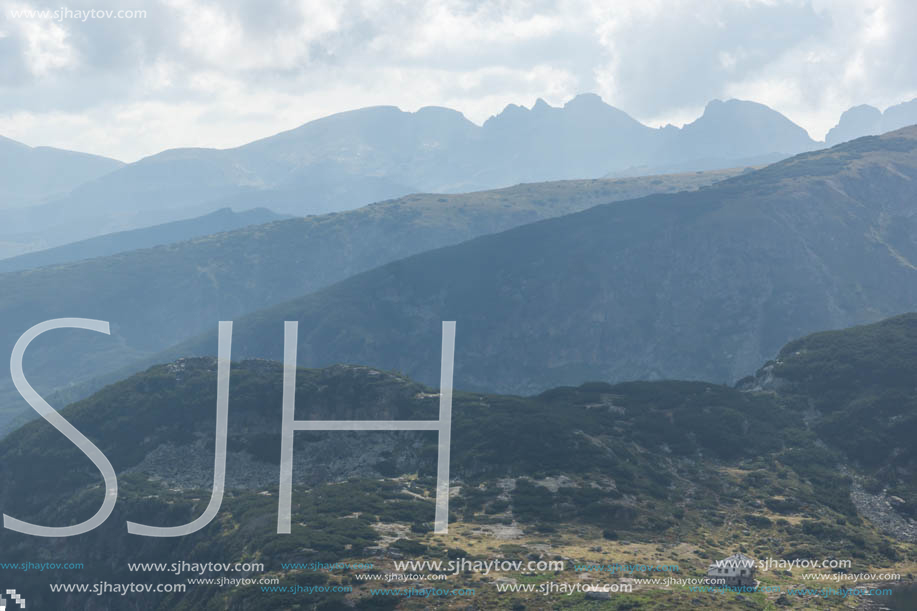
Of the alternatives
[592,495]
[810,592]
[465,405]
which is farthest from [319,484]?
[810,592]

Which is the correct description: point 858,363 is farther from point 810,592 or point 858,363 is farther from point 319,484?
point 319,484

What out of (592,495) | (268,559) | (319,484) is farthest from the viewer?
(319,484)

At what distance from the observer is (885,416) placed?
5285 inches

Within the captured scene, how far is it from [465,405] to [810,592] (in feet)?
264

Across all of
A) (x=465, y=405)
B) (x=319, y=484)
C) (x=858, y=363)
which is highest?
(x=858, y=363)

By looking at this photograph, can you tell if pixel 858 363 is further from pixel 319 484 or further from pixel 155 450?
pixel 155 450

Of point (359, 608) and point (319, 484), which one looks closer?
point (359, 608)

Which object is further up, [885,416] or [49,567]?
[885,416]

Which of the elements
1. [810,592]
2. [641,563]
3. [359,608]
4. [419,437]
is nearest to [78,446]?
[419,437]

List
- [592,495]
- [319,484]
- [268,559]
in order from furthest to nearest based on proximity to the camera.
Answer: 1. [319,484]
2. [592,495]
3. [268,559]

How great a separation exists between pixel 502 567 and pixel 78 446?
96.6 meters

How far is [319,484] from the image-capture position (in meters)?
128

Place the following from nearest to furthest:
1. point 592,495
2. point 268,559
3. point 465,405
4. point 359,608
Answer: point 359,608 → point 268,559 → point 592,495 → point 465,405

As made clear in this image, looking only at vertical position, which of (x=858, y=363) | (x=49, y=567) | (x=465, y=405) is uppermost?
(x=858, y=363)
